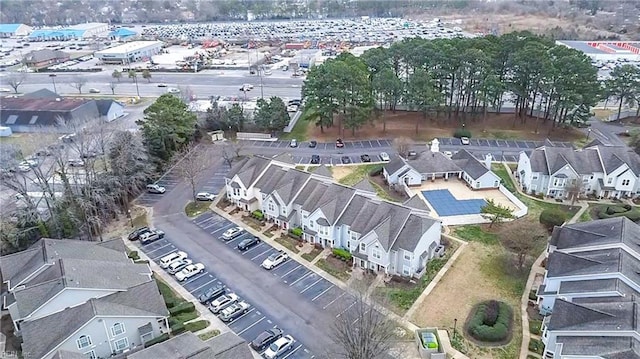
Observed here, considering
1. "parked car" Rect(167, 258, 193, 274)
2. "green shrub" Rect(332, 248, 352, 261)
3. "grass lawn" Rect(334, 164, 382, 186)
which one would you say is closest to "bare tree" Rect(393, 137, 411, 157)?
"grass lawn" Rect(334, 164, 382, 186)

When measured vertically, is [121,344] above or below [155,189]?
below

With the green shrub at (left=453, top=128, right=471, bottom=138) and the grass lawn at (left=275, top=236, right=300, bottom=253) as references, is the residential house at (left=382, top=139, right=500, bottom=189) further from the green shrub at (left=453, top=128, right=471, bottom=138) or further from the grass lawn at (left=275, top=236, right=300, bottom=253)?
the grass lawn at (left=275, top=236, right=300, bottom=253)

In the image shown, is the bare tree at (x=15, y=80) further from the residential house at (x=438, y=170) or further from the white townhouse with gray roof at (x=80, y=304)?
the residential house at (x=438, y=170)

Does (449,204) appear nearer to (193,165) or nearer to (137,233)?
(193,165)

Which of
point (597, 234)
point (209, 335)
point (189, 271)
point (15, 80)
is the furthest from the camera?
point (15, 80)

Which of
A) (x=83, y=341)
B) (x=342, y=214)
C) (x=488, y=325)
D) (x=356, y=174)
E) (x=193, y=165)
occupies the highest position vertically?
(x=193, y=165)

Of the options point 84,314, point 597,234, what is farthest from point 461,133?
point 84,314

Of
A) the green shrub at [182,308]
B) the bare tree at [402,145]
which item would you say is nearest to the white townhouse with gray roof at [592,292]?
the bare tree at [402,145]

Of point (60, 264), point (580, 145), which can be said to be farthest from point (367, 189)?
point (580, 145)
